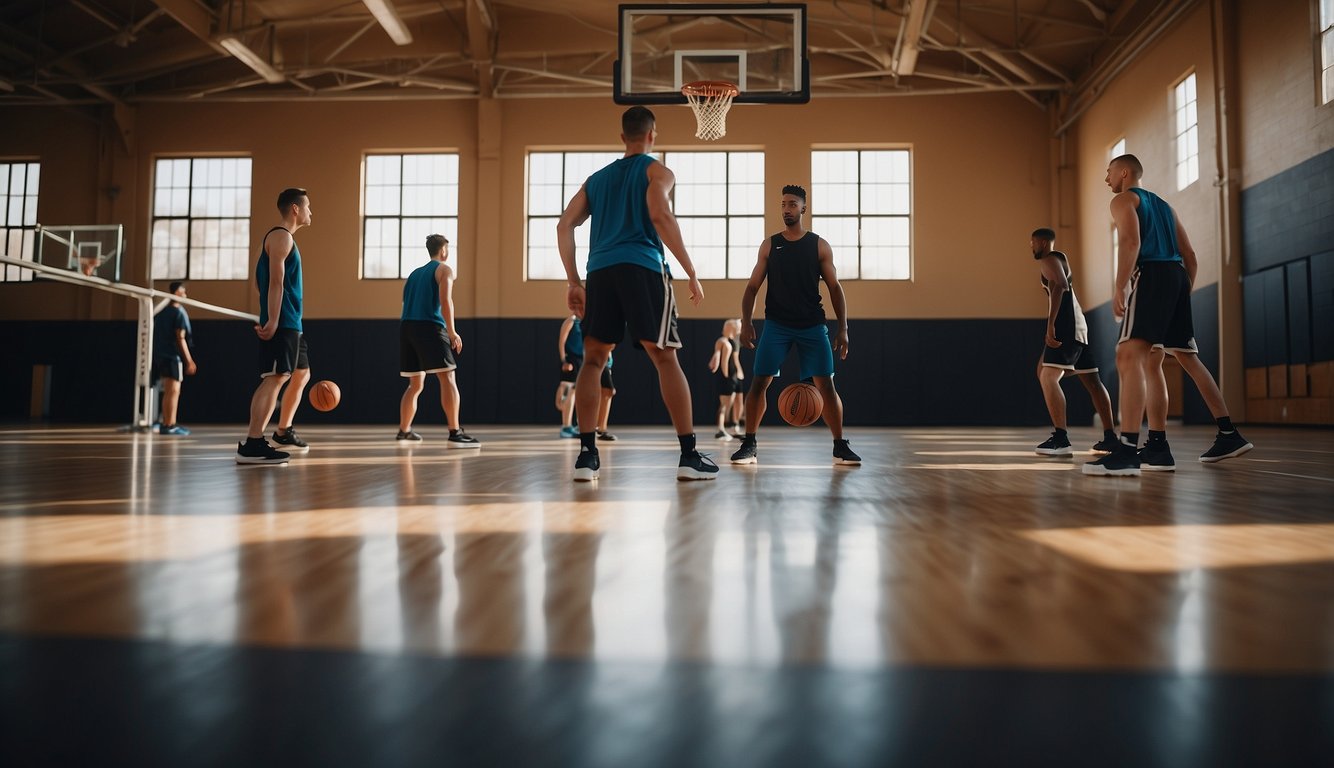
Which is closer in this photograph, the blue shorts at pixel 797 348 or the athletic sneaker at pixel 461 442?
the blue shorts at pixel 797 348

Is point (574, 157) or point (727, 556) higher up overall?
point (574, 157)

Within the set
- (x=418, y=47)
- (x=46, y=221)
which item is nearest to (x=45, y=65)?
(x=46, y=221)

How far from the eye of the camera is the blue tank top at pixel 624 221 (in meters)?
3.87

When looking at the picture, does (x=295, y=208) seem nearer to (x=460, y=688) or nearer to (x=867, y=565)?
(x=867, y=565)

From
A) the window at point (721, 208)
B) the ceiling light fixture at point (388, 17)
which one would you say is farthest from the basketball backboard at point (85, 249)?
the window at point (721, 208)

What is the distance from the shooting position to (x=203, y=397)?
17484 mm

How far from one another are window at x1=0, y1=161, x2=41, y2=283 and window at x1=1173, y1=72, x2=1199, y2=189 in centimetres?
2038

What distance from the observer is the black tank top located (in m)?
5.05

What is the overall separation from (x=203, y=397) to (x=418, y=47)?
26.0 ft

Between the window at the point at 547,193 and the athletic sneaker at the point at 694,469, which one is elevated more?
the window at the point at 547,193

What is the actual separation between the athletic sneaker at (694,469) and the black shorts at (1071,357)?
3.26 metres

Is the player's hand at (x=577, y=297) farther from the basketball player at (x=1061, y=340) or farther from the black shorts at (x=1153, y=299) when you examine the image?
the basketball player at (x=1061, y=340)

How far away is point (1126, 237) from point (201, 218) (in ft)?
57.7

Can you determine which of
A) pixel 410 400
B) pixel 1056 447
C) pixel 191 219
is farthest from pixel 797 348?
pixel 191 219
